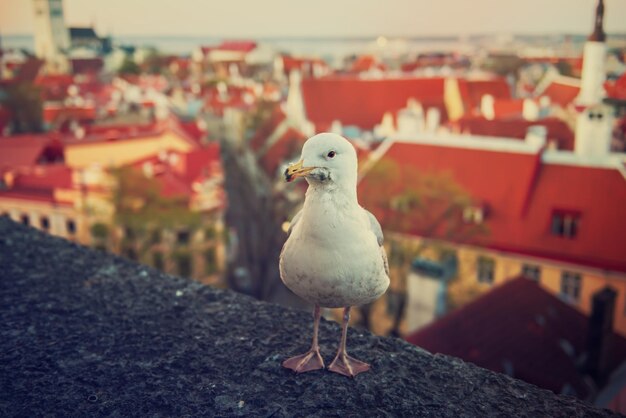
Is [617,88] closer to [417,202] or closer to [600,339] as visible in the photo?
[600,339]

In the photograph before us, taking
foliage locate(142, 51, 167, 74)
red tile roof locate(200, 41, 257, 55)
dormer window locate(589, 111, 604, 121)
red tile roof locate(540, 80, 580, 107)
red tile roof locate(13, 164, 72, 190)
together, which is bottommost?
red tile roof locate(13, 164, 72, 190)

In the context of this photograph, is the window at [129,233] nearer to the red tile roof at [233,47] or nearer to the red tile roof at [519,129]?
the red tile roof at [519,129]

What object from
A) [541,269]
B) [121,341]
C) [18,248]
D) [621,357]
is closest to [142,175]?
[541,269]

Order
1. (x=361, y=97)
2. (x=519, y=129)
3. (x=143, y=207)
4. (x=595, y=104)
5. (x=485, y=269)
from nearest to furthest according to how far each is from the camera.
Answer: (x=595, y=104) → (x=485, y=269) → (x=143, y=207) → (x=519, y=129) → (x=361, y=97)

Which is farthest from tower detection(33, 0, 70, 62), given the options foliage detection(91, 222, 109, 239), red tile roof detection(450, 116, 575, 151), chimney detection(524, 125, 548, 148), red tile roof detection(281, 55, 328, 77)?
chimney detection(524, 125, 548, 148)

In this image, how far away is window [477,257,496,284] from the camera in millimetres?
14676

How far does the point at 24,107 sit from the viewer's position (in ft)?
118

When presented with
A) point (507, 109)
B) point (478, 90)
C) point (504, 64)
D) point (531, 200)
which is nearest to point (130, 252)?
point (531, 200)

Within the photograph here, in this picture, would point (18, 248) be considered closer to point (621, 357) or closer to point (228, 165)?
point (621, 357)

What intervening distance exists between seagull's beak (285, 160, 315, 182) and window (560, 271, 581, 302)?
13.7 meters

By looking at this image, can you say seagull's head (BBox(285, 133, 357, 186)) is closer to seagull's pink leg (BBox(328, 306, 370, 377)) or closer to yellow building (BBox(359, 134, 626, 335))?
seagull's pink leg (BBox(328, 306, 370, 377))

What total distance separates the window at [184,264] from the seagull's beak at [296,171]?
566 inches

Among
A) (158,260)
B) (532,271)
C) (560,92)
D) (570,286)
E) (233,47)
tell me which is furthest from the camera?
(233,47)

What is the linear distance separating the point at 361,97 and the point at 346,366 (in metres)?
37.2
